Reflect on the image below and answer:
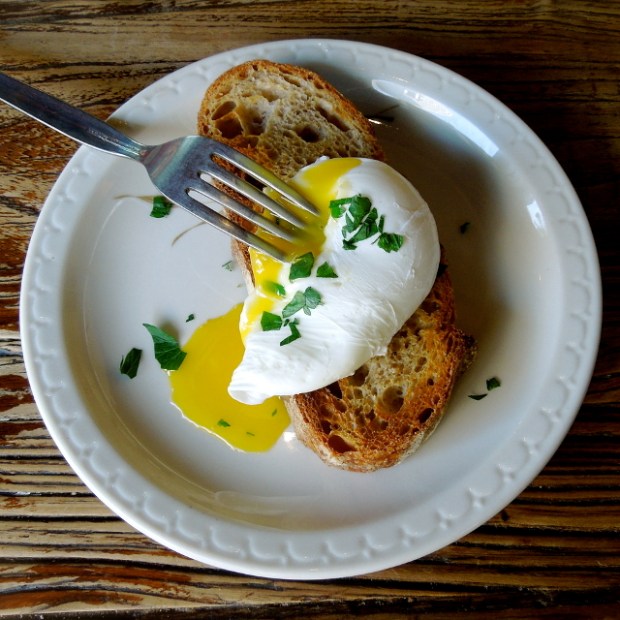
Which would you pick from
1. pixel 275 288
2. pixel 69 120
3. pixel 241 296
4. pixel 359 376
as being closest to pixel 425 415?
pixel 359 376

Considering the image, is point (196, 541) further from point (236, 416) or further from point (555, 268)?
point (555, 268)

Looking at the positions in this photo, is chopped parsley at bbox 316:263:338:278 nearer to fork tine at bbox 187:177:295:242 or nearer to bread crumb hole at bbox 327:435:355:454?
fork tine at bbox 187:177:295:242

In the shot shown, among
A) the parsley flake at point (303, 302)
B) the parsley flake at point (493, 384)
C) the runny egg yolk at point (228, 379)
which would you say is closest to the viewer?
the parsley flake at point (303, 302)

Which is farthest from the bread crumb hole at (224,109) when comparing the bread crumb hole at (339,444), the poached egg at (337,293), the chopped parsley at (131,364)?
the bread crumb hole at (339,444)

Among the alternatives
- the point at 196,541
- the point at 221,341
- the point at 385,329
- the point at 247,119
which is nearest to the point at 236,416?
the point at 221,341

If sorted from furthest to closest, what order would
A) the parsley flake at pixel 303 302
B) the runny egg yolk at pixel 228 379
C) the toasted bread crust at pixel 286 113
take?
the toasted bread crust at pixel 286 113 → the runny egg yolk at pixel 228 379 → the parsley flake at pixel 303 302

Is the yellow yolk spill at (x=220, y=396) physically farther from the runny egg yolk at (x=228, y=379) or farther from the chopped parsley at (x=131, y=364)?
the chopped parsley at (x=131, y=364)

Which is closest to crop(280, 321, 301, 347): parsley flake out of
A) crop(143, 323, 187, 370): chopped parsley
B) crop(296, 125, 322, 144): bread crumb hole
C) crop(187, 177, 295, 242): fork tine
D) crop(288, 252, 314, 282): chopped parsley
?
crop(288, 252, 314, 282): chopped parsley
